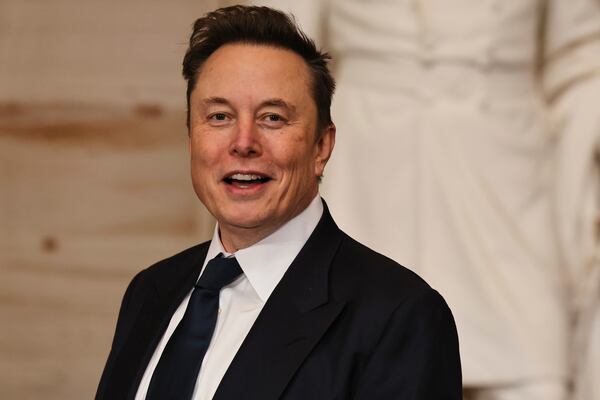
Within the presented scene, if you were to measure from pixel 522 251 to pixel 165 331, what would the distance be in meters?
0.84

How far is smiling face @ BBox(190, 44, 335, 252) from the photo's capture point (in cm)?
123

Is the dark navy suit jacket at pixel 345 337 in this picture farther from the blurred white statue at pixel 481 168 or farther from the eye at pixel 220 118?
the blurred white statue at pixel 481 168

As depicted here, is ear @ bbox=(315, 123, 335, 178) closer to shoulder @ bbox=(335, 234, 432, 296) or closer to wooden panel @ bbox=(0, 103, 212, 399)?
shoulder @ bbox=(335, 234, 432, 296)

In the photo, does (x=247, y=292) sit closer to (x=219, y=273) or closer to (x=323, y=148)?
(x=219, y=273)

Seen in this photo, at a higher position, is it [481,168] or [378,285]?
[481,168]

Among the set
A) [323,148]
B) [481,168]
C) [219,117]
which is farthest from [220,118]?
[481,168]

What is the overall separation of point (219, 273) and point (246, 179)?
0.34 ft

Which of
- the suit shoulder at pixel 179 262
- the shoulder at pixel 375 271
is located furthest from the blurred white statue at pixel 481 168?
the shoulder at pixel 375 271

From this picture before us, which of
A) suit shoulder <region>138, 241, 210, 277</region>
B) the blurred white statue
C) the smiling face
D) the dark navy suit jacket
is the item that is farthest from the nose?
the blurred white statue

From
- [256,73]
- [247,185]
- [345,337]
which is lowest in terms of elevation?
[345,337]

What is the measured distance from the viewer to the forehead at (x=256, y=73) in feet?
4.04

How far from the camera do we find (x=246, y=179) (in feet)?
4.10

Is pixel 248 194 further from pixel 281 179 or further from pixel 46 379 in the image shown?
pixel 46 379

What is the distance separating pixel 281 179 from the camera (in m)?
1.25
